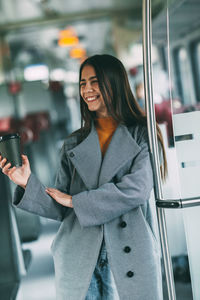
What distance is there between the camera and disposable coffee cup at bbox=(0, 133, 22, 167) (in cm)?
145

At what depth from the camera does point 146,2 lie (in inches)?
60.8

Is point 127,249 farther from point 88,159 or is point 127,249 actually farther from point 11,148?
point 11,148

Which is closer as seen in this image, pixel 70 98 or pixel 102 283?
pixel 102 283

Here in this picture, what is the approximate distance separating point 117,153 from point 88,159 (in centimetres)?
11

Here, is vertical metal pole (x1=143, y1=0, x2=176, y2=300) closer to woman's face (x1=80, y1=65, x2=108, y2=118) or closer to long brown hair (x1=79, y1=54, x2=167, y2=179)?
long brown hair (x1=79, y1=54, x2=167, y2=179)

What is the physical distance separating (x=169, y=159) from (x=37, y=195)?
507 mm

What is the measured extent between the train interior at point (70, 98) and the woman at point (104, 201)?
13 centimetres

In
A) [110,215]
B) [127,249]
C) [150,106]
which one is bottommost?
[127,249]

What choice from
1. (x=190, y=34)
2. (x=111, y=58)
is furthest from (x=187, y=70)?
(x=111, y=58)

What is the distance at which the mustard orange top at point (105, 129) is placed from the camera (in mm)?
1665

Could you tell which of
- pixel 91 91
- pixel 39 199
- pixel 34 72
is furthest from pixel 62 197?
pixel 34 72

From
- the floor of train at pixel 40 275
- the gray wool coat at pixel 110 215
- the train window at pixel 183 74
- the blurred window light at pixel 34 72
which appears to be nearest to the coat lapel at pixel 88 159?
the gray wool coat at pixel 110 215

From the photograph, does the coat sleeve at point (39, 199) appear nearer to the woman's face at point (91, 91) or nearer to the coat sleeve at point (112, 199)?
the coat sleeve at point (112, 199)

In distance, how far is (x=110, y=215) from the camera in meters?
1.50
